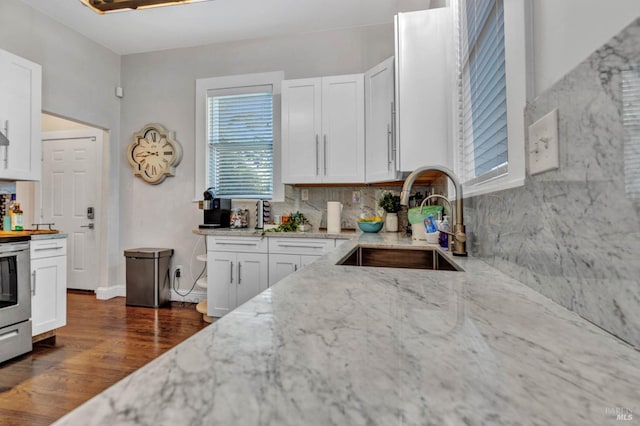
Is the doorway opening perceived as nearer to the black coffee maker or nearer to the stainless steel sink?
the black coffee maker

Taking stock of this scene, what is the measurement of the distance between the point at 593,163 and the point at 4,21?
4.36m

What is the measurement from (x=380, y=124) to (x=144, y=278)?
2.99 meters

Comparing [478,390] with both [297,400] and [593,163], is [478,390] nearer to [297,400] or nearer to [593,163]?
[297,400]

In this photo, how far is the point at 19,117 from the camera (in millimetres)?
2658

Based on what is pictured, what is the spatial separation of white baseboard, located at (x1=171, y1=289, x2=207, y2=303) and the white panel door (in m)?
1.08

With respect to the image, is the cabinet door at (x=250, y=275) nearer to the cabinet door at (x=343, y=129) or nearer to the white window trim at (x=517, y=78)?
the cabinet door at (x=343, y=129)

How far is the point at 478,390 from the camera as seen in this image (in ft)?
1.06

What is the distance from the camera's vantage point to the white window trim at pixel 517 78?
2.74 ft

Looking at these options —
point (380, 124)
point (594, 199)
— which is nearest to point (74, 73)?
point (380, 124)

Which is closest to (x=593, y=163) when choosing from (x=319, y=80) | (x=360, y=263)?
(x=360, y=263)

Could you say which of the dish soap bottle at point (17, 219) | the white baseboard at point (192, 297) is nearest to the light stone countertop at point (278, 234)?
the white baseboard at point (192, 297)

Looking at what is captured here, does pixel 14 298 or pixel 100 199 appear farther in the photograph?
pixel 100 199

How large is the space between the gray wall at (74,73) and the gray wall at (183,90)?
12 cm

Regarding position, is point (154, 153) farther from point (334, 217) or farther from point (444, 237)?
point (444, 237)
